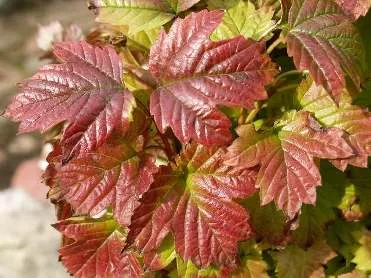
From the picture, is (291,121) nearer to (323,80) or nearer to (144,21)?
(323,80)

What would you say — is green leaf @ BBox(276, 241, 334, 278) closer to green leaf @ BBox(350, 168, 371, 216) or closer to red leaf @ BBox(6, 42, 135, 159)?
green leaf @ BBox(350, 168, 371, 216)

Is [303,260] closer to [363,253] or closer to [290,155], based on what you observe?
[363,253]

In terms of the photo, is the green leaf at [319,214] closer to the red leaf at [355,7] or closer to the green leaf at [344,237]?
the green leaf at [344,237]

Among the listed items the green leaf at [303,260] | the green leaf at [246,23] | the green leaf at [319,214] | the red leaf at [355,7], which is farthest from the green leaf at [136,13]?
the green leaf at [303,260]

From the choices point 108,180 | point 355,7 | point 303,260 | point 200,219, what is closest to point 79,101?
point 108,180

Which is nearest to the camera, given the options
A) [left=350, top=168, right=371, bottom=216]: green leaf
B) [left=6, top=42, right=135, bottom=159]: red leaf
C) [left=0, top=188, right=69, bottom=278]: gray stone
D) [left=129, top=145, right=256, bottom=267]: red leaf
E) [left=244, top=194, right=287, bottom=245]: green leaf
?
[left=6, top=42, right=135, bottom=159]: red leaf

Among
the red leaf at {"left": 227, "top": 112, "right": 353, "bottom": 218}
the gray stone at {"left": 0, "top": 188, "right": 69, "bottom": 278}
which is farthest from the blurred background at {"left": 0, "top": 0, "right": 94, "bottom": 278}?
the red leaf at {"left": 227, "top": 112, "right": 353, "bottom": 218}

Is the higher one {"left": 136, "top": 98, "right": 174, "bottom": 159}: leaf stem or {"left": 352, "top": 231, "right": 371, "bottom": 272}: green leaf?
{"left": 136, "top": 98, "right": 174, "bottom": 159}: leaf stem
